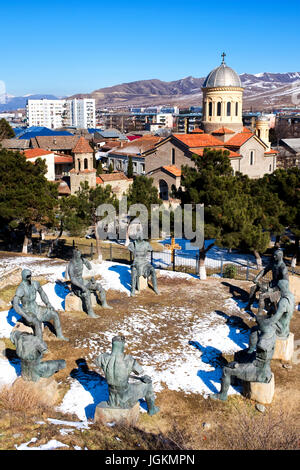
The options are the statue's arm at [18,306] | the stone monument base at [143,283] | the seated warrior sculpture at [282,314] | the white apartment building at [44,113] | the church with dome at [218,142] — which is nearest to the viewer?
the seated warrior sculpture at [282,314]

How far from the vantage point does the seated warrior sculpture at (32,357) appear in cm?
752

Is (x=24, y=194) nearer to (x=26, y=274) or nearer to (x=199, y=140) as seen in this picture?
(x=26, y=274)

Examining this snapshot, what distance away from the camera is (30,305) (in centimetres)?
937

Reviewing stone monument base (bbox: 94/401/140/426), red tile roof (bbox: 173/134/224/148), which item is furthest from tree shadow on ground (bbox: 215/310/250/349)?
red tile roof (bbox: 173/134/224/148)

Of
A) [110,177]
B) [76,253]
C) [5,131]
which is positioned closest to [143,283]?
[76,253]

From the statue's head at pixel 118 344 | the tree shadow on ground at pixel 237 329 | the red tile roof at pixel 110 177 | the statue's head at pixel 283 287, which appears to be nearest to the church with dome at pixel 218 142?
the red tile roof at pixel 110 177

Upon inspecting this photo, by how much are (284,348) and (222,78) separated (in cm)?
4156

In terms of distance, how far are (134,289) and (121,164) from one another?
161ft

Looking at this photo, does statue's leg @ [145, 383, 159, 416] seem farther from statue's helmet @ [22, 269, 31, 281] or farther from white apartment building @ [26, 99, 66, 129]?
white apartment building @ [26, 99, 66, 129]

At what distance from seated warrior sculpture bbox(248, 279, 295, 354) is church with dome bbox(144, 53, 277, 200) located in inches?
1306

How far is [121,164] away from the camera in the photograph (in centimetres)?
6112

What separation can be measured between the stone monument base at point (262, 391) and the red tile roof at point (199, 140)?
3566cm

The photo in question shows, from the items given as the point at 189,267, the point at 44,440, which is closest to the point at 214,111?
the point at 189,267

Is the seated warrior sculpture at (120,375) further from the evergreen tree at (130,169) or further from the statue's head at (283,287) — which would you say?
the evergreen tree at (130,169)
